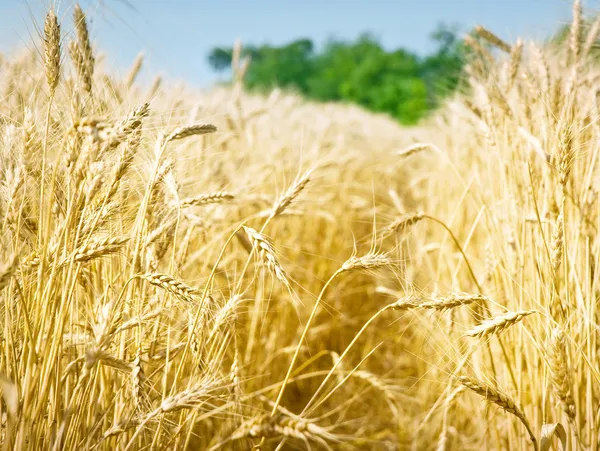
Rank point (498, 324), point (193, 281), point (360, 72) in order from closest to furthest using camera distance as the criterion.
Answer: point (498, 324), point (193, 281), point (360, 72)

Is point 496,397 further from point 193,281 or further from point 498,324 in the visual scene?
point 193,281

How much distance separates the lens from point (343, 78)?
33.0m

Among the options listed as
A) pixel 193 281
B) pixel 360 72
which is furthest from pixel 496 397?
pixel 360 72

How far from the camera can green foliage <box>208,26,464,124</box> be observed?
85.7ft

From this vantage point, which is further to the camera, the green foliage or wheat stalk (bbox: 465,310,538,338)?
the green foliage

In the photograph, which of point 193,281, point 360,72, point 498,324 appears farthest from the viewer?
point 360,72

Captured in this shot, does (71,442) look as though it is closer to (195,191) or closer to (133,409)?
(133,409)

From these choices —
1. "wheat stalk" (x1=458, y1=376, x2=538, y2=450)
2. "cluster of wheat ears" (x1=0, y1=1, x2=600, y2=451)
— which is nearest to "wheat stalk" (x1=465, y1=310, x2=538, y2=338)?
"cluster of wheat ears" (x1=0, y1=1, x2=600, y2=451)

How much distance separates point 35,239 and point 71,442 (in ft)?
1.62

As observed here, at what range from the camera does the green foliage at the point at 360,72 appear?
85.7 feet

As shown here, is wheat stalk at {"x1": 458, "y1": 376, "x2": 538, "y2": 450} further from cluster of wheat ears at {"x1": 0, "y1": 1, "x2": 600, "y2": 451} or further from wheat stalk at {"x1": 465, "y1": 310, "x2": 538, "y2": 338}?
wheat stalk at {"x1": 465, "y1": 310, "x2": 538, "y2": 338}

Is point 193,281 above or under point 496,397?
above

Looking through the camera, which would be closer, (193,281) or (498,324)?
(498,324)

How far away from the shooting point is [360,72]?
97.8 feet
